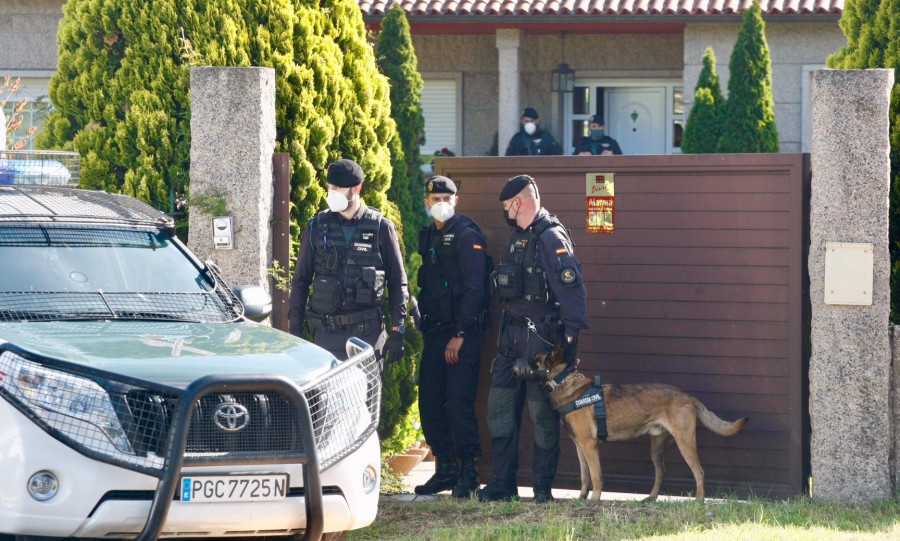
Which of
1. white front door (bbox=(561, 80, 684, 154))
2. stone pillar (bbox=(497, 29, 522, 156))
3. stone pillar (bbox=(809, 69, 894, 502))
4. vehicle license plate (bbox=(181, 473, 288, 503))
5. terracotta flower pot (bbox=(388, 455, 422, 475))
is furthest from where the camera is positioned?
white front door (bbox=(561, 80, 684, 154))

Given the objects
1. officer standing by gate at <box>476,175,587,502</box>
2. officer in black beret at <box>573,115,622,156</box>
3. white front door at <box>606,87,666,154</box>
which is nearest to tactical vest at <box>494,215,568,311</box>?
officer standing by gate at <box>476,175,587,502</box>

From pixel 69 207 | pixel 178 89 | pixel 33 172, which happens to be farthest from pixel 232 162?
pixel 69 207

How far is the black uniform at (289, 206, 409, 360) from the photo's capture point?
22.7ft

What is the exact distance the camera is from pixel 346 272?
A: 6.92 meters

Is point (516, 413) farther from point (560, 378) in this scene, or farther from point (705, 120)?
point (705, 120)

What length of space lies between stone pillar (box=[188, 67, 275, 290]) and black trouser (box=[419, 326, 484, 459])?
1.17m

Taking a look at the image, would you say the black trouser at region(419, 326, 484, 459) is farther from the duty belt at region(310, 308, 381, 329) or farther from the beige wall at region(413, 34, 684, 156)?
the beige wall at region(413, 34, 684, 156)

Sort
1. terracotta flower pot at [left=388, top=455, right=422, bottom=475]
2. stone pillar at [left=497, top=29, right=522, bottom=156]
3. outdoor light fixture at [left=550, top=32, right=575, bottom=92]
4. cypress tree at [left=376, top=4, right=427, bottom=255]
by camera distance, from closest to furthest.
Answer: terracotta flower pot at [left=388, top=455, right=422, bottom=475] → cypress tree at [left=376, top=4, right=427, bottom=255] → stone pillar at [left=497, top=29, right=522, bottom=156] → outdoor light fixture at [left=550, top=32, right=575, bottom=92]

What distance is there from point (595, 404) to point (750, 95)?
831 cm

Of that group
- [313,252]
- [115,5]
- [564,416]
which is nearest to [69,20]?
[115,5]

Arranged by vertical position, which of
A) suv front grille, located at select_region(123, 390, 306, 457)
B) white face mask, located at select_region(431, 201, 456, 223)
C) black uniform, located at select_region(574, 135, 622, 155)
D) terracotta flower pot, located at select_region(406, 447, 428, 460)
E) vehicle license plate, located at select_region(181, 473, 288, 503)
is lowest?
terracotta flower pot, located at select_region(406, 447, 428, 460)

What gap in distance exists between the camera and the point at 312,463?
4578mm

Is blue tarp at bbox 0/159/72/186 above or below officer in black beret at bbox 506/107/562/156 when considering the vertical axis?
below

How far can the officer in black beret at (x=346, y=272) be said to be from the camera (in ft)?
22.7
